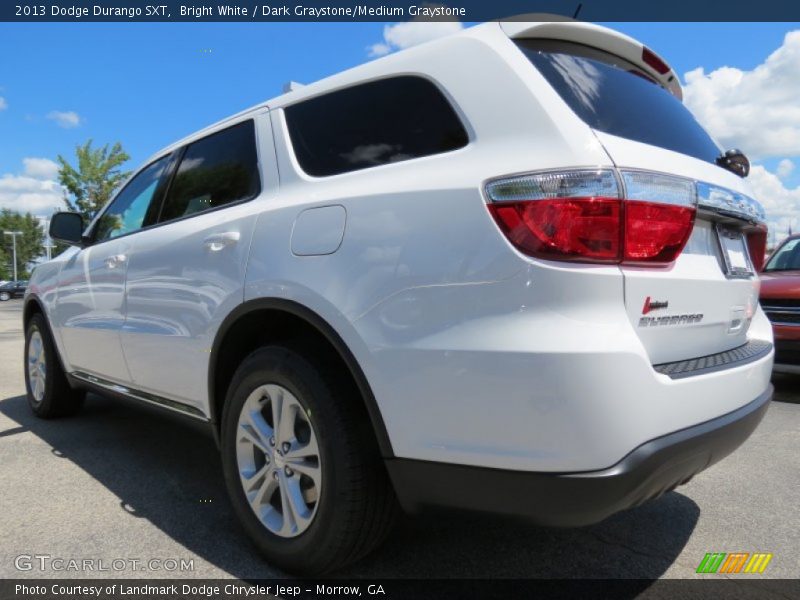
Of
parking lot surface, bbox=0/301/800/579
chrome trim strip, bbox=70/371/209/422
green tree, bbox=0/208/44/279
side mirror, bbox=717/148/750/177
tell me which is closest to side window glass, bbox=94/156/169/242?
chrome trim strip, bbox=70/371/209/422

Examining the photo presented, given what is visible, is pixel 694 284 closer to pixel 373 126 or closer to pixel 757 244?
pixel 757 244

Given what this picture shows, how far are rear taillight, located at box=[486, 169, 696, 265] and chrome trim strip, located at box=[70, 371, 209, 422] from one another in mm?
1685

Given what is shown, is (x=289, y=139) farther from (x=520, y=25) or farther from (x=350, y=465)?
(x=350, y=465)

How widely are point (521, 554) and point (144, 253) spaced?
2286mm

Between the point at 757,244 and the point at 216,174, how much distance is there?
2391 millimetres

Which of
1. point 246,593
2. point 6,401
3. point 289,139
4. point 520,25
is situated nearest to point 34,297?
point 6,401

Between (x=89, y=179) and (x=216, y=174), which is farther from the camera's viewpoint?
(x=89, y=179)

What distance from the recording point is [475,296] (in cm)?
159

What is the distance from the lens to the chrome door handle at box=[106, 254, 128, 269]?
3251mm

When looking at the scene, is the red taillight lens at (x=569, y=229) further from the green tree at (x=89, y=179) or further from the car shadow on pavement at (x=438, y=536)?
the green tree at (x=89, y=179)

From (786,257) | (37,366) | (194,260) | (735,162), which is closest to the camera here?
(735,162)

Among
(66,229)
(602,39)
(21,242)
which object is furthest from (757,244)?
(21,242)

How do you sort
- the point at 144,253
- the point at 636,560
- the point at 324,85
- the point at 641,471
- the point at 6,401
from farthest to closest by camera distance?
the point at 6,401 → the point at 144,253 → the point at 324,85 → the point at 636,560 → the point at 641,471

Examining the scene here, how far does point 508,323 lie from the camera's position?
1544 mm
